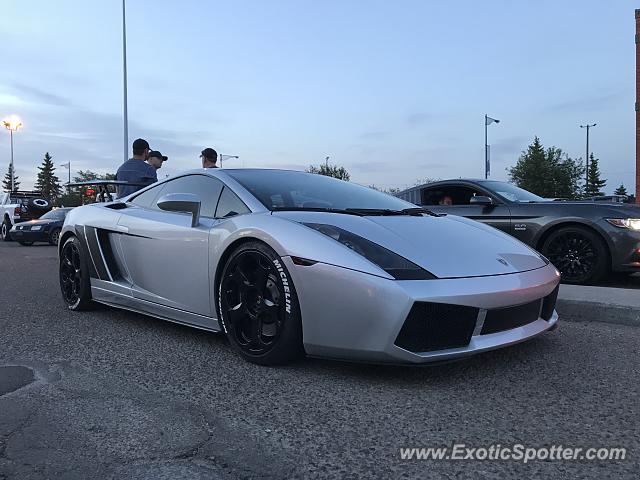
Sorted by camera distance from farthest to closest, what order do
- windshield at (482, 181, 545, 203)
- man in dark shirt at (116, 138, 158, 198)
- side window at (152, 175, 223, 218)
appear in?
windshield at (482, 181, 545, 203), man in dark shirt at (116, 138, 158, 198), side window at (152, 175, 223, 218)

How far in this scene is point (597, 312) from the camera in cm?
444

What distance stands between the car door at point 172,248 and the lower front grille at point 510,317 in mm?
1643

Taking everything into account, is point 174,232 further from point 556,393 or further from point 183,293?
point 556,393

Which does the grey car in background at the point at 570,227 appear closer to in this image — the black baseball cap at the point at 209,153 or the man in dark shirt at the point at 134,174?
the black baseball cap at the point at 209,153

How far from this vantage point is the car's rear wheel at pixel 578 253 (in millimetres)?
5961

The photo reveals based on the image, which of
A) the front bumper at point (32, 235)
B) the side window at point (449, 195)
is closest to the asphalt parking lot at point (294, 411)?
the side window at point (449, 195)

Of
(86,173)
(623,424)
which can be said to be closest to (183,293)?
(623,424)

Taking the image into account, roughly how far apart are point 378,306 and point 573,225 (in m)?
4.33

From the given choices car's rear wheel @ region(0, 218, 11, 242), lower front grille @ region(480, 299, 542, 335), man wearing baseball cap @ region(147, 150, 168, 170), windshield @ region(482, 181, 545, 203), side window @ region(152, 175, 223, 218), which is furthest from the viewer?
car's rear wheel @ region(0, 218, 11, 242)

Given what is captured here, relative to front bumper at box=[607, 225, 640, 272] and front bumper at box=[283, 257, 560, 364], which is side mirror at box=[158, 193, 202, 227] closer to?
front bumper at box=[283, 257, 560, 364]

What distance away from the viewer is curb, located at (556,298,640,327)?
430cm

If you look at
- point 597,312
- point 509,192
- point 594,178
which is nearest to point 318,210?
point 597,312

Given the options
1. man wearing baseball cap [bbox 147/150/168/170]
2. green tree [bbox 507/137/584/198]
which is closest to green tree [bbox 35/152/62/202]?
green tree [bbox 507/137/584/198]

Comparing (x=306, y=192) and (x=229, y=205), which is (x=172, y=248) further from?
(x=306, y=192)
